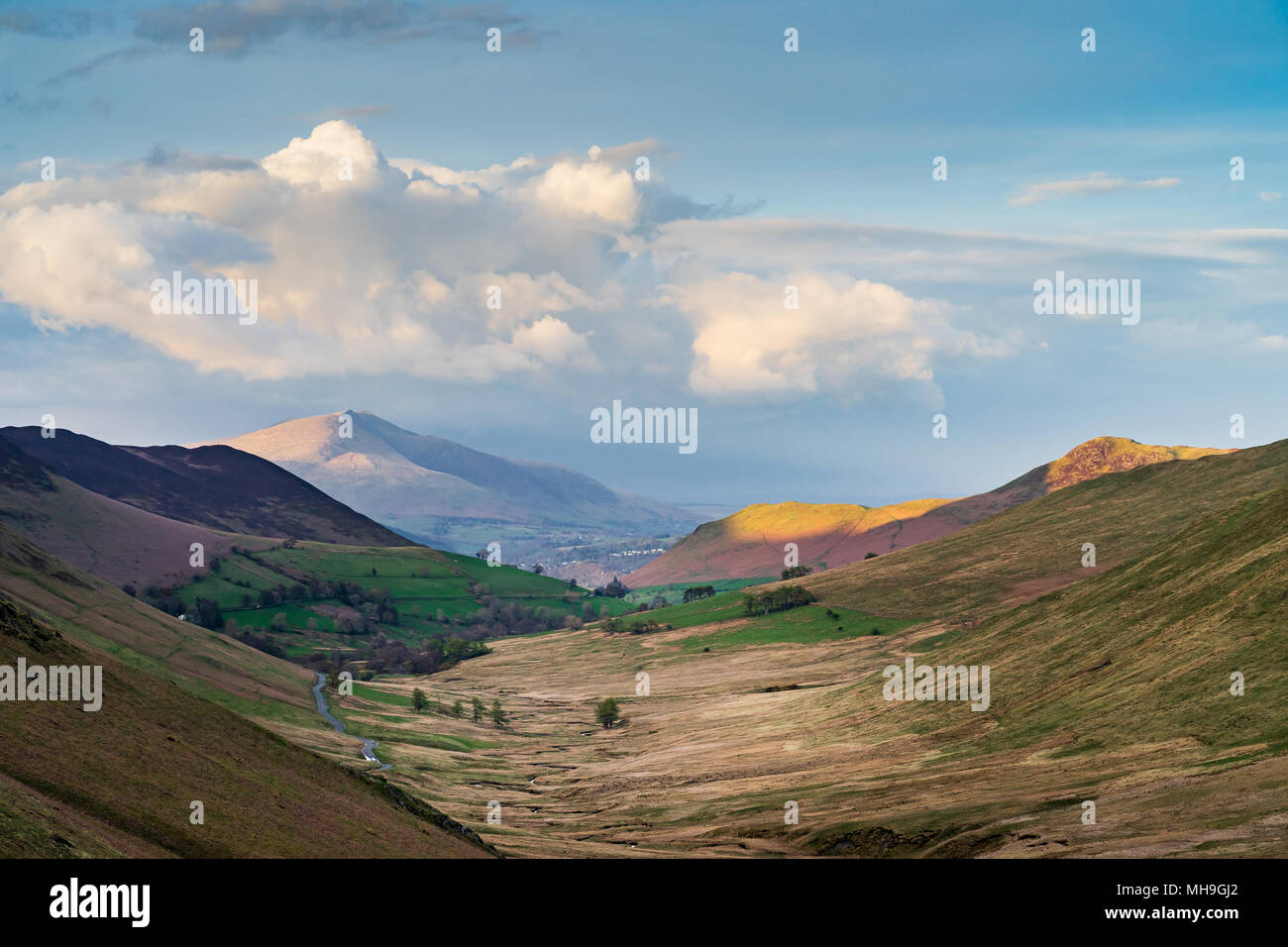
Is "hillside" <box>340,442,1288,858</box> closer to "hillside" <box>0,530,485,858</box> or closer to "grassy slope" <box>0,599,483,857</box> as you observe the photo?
"hillside" <box>0,530,485,858</box>

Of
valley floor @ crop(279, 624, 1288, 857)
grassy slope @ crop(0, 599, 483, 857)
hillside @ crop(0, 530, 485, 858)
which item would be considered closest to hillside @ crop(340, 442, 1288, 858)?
valley floor @ crop(279, 624, 1288, 857)

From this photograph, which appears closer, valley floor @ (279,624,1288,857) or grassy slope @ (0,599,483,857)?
grassy slope @ (0,599,483,857)

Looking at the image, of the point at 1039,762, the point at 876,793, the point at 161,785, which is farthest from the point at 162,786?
the point at 1039,762

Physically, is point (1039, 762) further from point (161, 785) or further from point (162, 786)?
point (161, 785)

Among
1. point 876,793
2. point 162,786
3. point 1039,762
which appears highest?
point 162,786

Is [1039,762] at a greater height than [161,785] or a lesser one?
lesser
